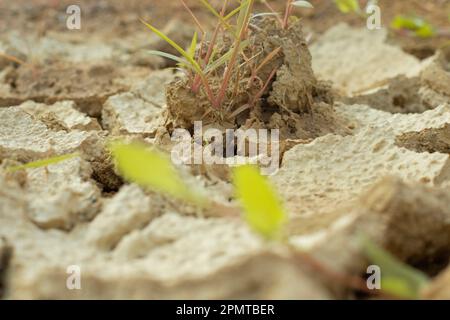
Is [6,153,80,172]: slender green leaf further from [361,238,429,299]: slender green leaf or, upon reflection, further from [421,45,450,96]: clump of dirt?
[421,45,450,96]: clump of dirt

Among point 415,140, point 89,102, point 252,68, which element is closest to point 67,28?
point 89,102

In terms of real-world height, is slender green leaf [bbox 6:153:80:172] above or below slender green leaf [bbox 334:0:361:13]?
below

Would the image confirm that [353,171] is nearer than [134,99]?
Yes

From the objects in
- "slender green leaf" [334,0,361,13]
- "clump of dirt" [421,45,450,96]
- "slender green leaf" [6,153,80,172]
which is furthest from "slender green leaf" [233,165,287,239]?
"clump of dirt" [421,45,450,96]

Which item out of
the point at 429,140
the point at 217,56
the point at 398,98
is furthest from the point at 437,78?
the point at 217,56

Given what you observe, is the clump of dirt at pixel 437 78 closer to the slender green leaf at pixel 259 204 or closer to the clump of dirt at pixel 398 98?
the clump of dirt at pixel 398 98

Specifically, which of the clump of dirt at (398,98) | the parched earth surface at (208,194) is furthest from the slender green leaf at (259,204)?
the clump of dirt at (398,98)

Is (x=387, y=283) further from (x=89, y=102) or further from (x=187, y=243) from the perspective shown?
(x=89, y=102)
